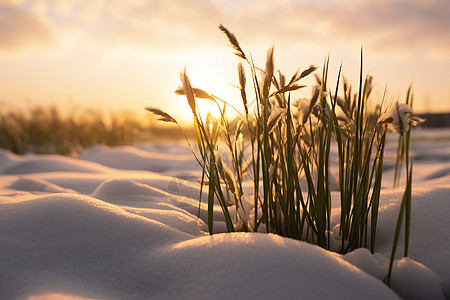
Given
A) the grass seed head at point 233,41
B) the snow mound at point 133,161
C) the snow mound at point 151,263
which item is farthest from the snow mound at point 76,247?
the snow mound at point 133,161

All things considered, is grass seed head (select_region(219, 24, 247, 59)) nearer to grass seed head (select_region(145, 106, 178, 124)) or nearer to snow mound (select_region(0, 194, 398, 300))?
grass seed head (select_region(145, 106, 178, 124))

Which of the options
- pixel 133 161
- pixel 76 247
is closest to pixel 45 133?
pixel 133 161

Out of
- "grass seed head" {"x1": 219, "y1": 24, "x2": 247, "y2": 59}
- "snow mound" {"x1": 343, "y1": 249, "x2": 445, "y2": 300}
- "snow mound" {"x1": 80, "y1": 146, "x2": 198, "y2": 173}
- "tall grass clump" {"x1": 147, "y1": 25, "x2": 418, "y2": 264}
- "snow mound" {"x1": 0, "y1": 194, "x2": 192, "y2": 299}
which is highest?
"grass seed head" {"x1": 219, "y1": 24, "x2": 247, "y2": 59}

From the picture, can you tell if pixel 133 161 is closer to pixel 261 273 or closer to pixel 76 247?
pixel 76 247

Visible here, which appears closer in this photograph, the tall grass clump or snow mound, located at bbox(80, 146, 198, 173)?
the tall grass clump

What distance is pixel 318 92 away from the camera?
2.48 feet

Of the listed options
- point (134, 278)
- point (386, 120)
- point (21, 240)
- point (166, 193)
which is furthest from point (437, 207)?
point (21, 240)

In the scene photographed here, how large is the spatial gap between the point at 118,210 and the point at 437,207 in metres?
0.92

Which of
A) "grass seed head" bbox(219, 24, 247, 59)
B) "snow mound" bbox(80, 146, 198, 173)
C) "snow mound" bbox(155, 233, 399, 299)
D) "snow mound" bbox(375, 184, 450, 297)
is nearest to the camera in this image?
"snow mound" bbox(155, 233, 399, 299)

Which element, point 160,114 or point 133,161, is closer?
point 160,114

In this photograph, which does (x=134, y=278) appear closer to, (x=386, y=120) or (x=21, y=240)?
(x=21, y=240)

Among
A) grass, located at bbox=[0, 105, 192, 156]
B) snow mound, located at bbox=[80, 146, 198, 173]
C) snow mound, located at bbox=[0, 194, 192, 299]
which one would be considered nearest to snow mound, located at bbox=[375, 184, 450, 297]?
snow mound, located at bbox=[0, 194, 192, 299]

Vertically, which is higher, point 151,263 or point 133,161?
point 151,263

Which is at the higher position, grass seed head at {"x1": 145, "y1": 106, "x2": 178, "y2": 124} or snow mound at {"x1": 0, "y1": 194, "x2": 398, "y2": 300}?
grass seed head at {"x1": 145, "y1": 106, "x2": 178, "y2": 124}
